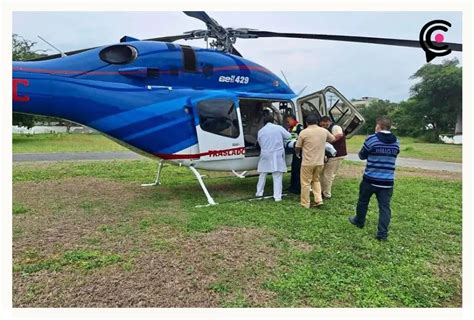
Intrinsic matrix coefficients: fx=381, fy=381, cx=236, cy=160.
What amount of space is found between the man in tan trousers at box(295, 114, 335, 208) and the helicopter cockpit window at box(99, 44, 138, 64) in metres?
3.27

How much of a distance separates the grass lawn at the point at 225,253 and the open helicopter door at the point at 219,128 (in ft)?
3.17

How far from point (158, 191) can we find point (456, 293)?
19.9 feet

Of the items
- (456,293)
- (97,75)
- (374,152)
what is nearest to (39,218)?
(97,75)

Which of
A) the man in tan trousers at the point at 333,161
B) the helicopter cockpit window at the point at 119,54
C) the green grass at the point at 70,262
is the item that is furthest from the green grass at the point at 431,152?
the green grass at the point at 70,262

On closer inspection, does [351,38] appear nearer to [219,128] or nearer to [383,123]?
[383,123]

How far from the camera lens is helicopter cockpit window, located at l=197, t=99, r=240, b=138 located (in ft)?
23.4

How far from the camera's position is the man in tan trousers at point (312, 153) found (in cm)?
657

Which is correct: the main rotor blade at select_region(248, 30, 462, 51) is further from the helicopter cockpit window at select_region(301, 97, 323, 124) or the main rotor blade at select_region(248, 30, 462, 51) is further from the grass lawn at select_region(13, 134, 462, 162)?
the grass lawn at select_region(13, 134, 462, 162)

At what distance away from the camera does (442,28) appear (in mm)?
5051

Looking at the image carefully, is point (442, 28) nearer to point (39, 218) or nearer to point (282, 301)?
point (282, 301)

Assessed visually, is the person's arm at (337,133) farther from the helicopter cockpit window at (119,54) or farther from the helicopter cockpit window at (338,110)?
the helicopter cockpit window at (119,54)

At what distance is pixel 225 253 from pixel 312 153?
9.24ft

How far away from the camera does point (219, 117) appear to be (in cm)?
730

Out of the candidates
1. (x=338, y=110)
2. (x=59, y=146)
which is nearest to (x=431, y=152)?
(x=338, y=110)
